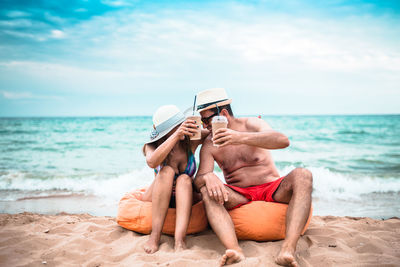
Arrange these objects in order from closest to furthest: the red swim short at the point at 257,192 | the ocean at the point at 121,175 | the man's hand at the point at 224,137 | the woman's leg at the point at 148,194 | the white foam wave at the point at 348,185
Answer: the man's hand at the point at 224,137, the red swim short at the point at 257,192, the woman's leg at the point at 148,194, the ocean at the point at 121,175, the white foam wave at the point at 348,185

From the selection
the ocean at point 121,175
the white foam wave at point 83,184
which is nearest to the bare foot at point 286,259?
the ocean at point 121,175

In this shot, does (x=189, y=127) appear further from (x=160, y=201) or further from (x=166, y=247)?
(x=166, y=247)

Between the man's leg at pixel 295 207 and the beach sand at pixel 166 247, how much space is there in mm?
177

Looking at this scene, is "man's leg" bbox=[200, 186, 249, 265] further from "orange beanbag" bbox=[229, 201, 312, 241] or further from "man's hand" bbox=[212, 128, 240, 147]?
"man's hand" bbox=[212, 128, 240, 147]

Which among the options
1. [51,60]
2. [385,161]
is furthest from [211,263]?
[51,60]

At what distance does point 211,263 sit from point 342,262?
3.69 ft

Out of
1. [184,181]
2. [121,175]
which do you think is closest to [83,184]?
[121,175]

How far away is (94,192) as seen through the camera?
6719 mm

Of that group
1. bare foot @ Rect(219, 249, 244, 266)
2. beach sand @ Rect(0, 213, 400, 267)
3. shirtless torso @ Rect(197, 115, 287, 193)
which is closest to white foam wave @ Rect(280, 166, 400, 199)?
beach sand @ Rect(0, 213, 400, 267)

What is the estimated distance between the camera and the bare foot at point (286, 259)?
244 centimetres

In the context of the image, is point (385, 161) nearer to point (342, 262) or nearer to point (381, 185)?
point (381, 185)

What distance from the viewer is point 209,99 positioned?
348 cm

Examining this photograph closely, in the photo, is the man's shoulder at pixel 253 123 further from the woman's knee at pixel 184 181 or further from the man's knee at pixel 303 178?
the woman's knee at pixel 184 181

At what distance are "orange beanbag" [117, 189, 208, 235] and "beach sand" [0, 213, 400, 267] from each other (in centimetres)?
9
